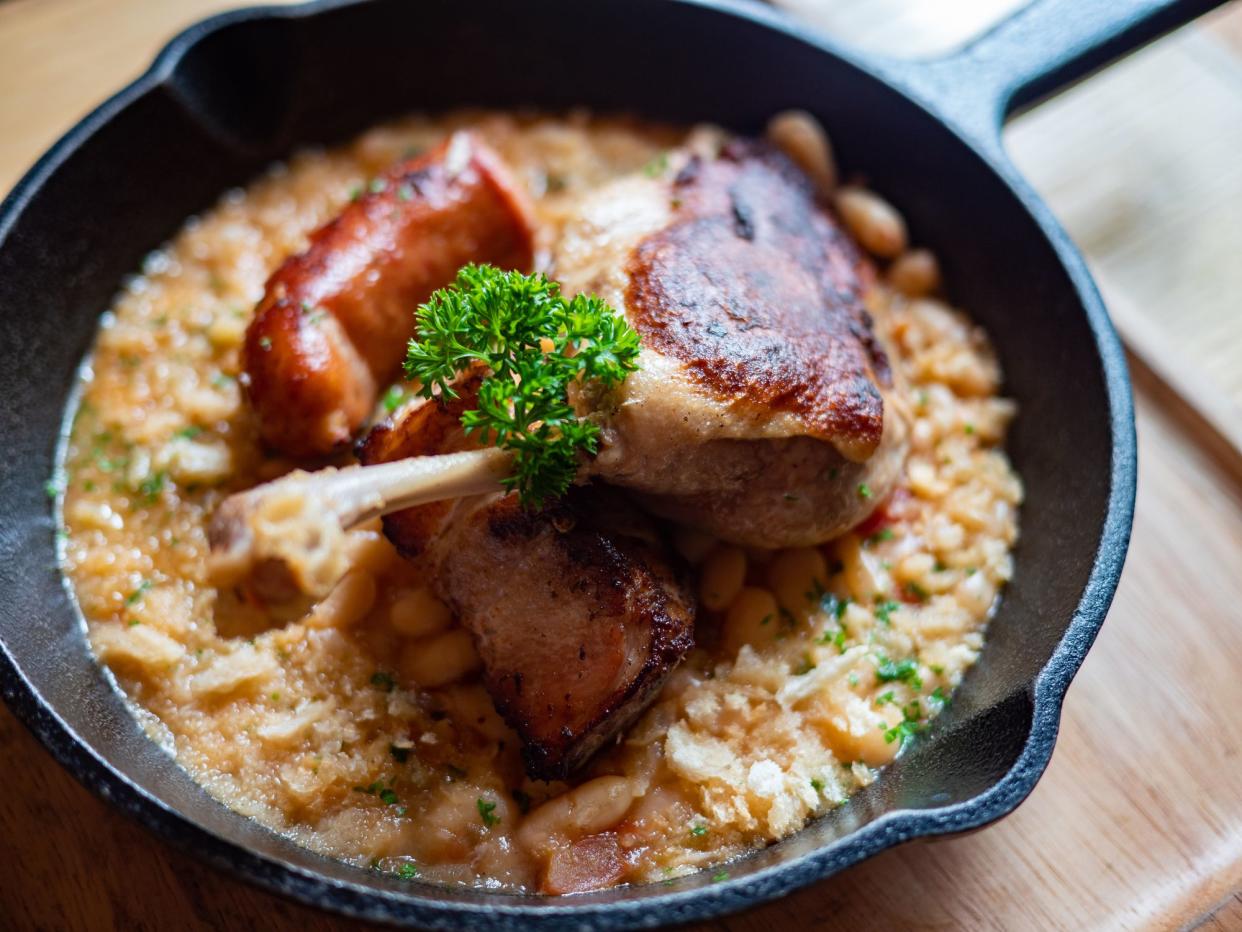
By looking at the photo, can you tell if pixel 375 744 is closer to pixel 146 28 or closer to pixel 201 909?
pixel 201 909

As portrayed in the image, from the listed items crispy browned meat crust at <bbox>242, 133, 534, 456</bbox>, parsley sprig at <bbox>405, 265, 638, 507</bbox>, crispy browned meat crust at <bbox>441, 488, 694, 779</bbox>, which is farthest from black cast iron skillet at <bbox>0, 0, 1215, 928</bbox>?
parsley sprig at <bbox>405, 265, 638, 507</bbox>

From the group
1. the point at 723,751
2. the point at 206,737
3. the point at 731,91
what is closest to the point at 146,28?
the point at 731,91

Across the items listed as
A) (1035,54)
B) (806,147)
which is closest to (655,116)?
(806,147)

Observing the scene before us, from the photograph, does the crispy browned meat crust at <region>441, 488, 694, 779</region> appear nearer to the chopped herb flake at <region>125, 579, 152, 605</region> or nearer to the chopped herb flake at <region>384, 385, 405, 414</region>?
the chopped herb flake at <region>384, 385, 405, 414</region>

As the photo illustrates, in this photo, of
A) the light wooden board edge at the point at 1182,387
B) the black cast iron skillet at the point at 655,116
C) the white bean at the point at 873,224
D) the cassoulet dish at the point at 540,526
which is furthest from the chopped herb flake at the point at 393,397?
the light wooden board edge at the point at 1182,387

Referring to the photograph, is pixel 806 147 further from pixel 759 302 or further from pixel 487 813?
pixel 487 813

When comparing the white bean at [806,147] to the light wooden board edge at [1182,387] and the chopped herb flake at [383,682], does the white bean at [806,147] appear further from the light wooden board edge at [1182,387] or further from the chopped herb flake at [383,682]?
the chopped herb flake at [383,682]
